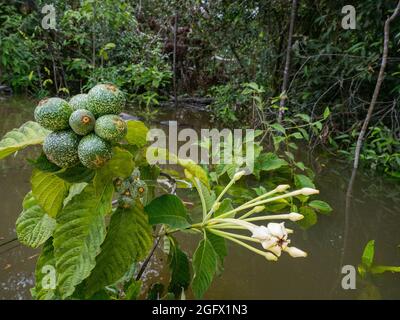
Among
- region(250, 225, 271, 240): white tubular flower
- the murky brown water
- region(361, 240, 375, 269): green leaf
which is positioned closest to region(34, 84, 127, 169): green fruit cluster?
region(250, 225, 271, 240): white tubular flower

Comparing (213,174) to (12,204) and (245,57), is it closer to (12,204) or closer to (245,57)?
(12,204)

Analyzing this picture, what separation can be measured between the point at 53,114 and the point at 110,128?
0.09 meters

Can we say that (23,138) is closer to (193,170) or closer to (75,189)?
(75,189)

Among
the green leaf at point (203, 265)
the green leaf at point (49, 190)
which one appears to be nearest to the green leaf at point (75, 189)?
the green leaf at point (49, 190)

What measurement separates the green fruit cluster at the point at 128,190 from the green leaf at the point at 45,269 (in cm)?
17


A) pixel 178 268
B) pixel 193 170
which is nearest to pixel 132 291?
pixel 178 268

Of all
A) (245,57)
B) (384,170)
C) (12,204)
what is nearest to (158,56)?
(245,57)

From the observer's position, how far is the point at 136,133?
70cm

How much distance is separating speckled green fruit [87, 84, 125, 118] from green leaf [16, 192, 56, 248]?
240 millimetres

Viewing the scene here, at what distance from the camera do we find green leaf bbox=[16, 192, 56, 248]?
2.36ft

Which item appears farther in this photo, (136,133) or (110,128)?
(136,133)

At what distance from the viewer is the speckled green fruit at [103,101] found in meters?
0.60

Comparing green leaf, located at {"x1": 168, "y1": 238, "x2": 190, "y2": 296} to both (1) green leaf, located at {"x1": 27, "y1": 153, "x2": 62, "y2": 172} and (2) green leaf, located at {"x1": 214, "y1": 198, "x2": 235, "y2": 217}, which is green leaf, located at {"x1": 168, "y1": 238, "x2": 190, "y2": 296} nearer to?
(2) green leaf, located at {"x1": 214, "y1": 198, "x2": 235, "y2": 217}

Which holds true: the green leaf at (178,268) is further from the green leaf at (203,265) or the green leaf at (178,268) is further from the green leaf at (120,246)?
the green leaf at (120,246)
